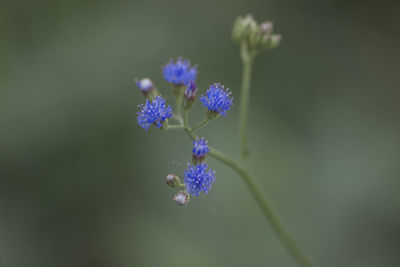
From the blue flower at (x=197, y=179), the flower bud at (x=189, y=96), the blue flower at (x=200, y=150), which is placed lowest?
the blue flower at (x=197, y=179)

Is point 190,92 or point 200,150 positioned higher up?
point 190,92

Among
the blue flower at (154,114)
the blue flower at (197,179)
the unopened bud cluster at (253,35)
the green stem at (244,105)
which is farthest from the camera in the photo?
the unopened bud cluster at (253,35)

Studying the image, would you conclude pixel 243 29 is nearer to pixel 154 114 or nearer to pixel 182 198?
pixel 154 114

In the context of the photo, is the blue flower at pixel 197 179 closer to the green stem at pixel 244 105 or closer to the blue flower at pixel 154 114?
the blue flower at pixel 154 114

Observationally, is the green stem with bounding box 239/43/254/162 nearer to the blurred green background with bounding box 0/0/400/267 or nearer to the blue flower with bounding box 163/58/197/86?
the blue flower with bounding box 163/58/197/86

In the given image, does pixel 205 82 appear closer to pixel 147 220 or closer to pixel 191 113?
pixel 191 113

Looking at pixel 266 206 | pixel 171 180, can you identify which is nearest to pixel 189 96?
pixel 171 180

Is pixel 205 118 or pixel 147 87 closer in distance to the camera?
pixel 205 118

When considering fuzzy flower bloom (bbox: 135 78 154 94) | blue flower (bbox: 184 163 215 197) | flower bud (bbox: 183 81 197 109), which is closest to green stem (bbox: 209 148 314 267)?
blue flower (bbox: 184 163 215 197)

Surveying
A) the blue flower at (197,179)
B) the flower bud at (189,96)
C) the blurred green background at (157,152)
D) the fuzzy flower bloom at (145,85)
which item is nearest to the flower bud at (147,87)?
the fuzzy flower bloom at (145,85)
